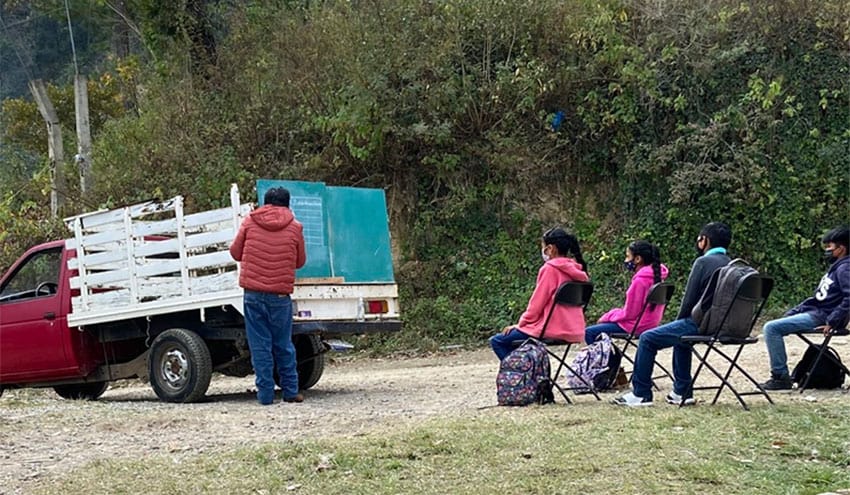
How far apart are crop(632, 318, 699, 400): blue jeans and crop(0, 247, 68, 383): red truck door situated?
6.18 meters

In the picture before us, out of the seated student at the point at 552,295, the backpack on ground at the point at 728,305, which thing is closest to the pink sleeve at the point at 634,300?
the seated student at the point at 552,295

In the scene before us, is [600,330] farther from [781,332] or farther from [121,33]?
[121,33]

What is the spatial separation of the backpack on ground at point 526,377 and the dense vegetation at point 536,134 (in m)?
8.73

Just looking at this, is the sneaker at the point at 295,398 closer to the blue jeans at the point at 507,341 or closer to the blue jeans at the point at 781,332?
the blue jeans at the point at 507,341

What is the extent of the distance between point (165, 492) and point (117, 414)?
3.66 metres

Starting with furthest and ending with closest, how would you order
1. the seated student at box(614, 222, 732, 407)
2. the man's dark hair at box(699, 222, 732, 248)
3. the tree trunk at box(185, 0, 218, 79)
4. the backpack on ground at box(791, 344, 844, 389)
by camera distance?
the tree trunk at box(185, 0, 218, 79)
the backpack on ground at box(791, 344, 844, 389)
the man's dark hair at box(699, 222, 732, 248)
the seated student at box(614, 222, 732, 407)

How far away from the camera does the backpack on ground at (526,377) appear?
8.26 metres

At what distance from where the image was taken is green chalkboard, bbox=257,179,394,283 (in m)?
10.3

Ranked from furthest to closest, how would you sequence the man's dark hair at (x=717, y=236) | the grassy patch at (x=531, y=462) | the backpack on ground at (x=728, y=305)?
the man's dark hair at (x=717, y=236) < the backpack on ground at (x=728, y=305) < the grassy patch at (x=531, y=462)

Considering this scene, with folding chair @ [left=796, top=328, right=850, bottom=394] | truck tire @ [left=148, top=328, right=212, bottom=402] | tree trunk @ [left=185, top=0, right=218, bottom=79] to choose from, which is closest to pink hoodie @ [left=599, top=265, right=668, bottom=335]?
folding chair @ [left=796, top=328, right=850, bottom=394]

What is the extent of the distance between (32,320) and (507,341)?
5.57 metres

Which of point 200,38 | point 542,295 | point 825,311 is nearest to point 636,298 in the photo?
point 542,295

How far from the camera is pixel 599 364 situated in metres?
9.22

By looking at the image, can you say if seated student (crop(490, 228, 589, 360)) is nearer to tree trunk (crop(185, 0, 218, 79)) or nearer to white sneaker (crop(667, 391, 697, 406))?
white sneaker (crop(667, 391, 697, 406))
